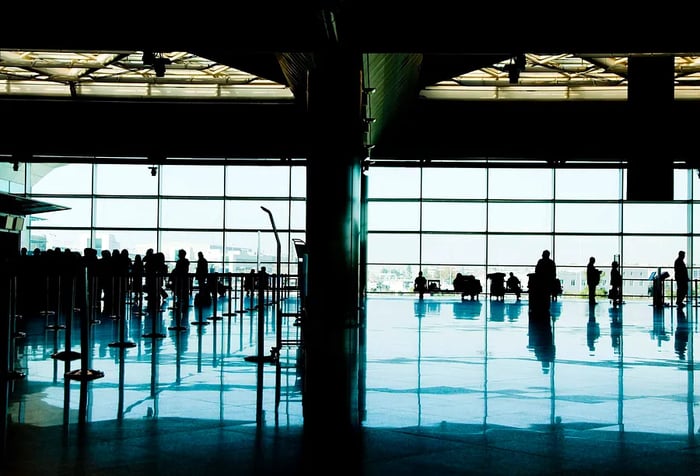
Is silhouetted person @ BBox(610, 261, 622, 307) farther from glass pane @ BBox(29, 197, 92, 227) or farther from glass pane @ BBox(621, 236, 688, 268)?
glass pane @ BBox(29, 197, 92, 227)

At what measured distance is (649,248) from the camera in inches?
1147

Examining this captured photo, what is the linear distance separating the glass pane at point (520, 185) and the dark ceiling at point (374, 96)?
3.44 metres

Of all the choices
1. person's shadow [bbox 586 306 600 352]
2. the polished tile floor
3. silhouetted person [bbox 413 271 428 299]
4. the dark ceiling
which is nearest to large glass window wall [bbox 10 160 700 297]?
silhouetted person [bbox 413 271 428 299]

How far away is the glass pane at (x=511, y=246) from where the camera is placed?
1146 inches

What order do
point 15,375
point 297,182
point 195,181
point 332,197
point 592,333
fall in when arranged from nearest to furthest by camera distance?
point 15,375 < point 332,197 < point 592,333 < point 195,181 < point 297,182

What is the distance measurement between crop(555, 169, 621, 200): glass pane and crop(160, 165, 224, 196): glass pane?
13678 mm

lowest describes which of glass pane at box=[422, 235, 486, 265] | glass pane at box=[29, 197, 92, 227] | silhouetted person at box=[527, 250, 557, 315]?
silhouetted person at box=[527, 250, 557, 315]

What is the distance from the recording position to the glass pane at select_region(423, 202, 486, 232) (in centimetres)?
2912

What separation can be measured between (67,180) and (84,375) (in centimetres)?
2472

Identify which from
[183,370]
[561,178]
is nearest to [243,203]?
[561,178]

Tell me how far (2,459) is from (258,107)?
2022cm

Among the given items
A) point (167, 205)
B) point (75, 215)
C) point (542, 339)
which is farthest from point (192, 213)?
point (542, 339)

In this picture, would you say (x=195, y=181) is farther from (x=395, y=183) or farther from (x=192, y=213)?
(x=395, y=183)

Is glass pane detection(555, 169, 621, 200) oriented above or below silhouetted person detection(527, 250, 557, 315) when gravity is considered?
above
